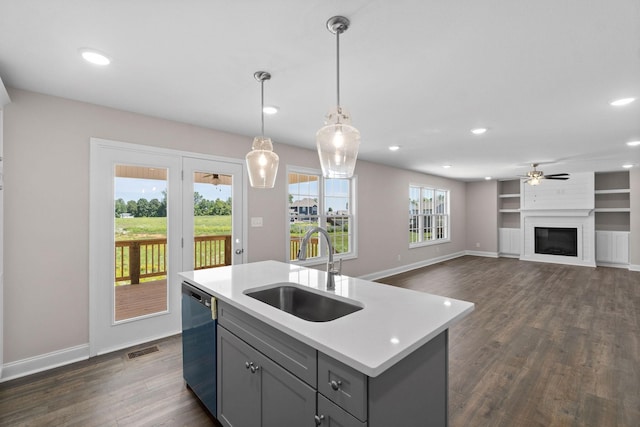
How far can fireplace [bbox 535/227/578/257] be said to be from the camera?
771 centimetres

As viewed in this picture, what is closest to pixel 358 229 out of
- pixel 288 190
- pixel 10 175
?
pixel 288 190

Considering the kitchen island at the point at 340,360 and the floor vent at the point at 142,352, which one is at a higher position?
the kitchen island at the point at 340,360

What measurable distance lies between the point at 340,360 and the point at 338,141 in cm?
101

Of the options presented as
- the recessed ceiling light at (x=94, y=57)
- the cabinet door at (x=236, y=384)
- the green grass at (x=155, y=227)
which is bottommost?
the cabinet door at (x=236, y=384)

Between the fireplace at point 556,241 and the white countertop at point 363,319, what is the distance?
8411 mm

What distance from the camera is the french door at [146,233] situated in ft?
9.53

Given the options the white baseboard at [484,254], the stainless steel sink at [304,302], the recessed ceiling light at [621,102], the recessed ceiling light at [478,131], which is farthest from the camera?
the white baseboard at [484,254]

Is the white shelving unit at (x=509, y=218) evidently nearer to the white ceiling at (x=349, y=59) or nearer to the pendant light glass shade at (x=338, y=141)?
the white ceiling at (x=349, y=59)

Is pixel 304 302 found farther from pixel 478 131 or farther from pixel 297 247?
pixel 478 131

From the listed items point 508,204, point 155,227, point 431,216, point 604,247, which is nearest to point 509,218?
point 508,204

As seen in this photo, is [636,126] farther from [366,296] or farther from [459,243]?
[459,243]

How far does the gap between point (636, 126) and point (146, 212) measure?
575 centimetres

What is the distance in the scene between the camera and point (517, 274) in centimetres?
659

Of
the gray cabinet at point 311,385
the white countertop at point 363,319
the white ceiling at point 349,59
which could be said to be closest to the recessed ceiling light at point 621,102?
the white ceiling at point 349,59
